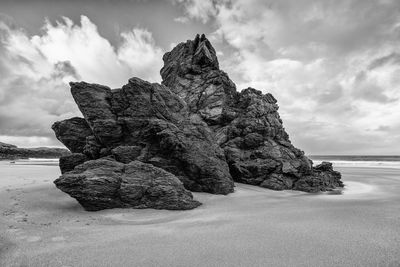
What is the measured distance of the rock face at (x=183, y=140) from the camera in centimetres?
1209

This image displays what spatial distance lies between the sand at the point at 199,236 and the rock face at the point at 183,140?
1422mm

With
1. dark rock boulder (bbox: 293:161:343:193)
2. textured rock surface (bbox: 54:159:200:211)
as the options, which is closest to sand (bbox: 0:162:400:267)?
textured rock surface (bbox: 54:159:200:211)

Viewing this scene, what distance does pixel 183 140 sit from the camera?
12.3 m

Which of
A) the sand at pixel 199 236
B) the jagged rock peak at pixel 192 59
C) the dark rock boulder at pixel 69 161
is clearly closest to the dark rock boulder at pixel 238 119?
the jagged rock peak at pixel 192 59

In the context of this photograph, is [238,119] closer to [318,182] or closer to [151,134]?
[318,182]

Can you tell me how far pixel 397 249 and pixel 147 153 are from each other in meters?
10.1

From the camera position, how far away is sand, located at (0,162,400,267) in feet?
15.5

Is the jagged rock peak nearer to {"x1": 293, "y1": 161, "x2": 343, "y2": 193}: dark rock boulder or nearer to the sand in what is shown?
{"x1": 293, "y1": 161, "x2": 343, "y2": 193}: dark rock boulder

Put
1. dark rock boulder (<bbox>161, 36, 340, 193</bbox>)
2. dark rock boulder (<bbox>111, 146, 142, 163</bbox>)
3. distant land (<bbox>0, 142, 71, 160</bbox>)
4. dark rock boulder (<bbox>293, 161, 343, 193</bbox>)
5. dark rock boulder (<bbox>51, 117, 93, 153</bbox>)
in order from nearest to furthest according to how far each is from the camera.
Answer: dark rock boulder (<bbox>111, 146, 142, 163</bbox>)
dark rock boulder (<bbox>51, 117, 93, 153</bbox>)
dark rock boulder (<bbox>293, 161, 343, 193</bbox>)
dark rock boulder (<bbox>161, 36, 340, 193</bbox>)
distant land (<bbox>0, 142, 71, 160</bbox>)

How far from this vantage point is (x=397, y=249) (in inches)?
197

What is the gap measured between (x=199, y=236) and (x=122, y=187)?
3991 millimetres

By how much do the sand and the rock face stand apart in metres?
1.42

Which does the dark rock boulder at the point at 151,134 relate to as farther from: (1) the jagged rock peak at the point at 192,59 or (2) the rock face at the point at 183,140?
(1) the jagged rock peak at the point at 192,59

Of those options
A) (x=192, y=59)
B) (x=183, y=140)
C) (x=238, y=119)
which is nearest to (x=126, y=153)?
(x=183, y=140)
